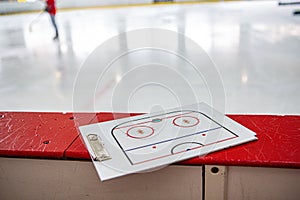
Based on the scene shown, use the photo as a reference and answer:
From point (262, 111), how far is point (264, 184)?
4.06 feet

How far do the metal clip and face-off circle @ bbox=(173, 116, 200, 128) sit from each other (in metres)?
0.23

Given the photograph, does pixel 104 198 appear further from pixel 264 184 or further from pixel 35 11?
pixel 35 11

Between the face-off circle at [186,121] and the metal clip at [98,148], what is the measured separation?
23cm

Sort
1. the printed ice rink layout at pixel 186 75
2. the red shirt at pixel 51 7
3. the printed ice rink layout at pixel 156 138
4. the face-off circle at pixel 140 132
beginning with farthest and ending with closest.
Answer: the red shirt at pixel 51 7, the printed ice rink layout at pixel 186 75, the face-off circle at pixel 140 132, the printed ice rink layout at pixel 156 138

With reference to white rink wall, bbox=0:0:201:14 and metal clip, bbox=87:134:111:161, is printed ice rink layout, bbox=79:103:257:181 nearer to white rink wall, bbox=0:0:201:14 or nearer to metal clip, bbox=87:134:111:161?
metal clip, bbox=87:134:111:161

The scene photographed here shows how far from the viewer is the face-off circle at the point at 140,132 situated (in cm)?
83

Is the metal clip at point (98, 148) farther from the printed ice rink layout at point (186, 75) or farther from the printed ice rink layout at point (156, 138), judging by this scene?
the printed ice rink layout at point (186, 75)

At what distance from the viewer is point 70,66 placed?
10.8 ft

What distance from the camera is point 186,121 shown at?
897 millimetres

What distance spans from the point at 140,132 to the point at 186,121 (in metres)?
0.14

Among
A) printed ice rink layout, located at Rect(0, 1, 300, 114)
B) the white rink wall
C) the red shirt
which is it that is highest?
the red shirt

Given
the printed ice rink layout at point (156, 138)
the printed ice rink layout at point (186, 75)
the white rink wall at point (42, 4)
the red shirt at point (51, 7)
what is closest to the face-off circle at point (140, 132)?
the printed ice rink layout at point (156, 138)

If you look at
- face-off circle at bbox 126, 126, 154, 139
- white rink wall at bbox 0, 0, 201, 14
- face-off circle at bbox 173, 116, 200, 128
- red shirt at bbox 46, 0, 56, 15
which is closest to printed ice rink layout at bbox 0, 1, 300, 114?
face-off circle at bbox 173, 116, 200, 128

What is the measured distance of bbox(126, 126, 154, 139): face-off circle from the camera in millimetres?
828
